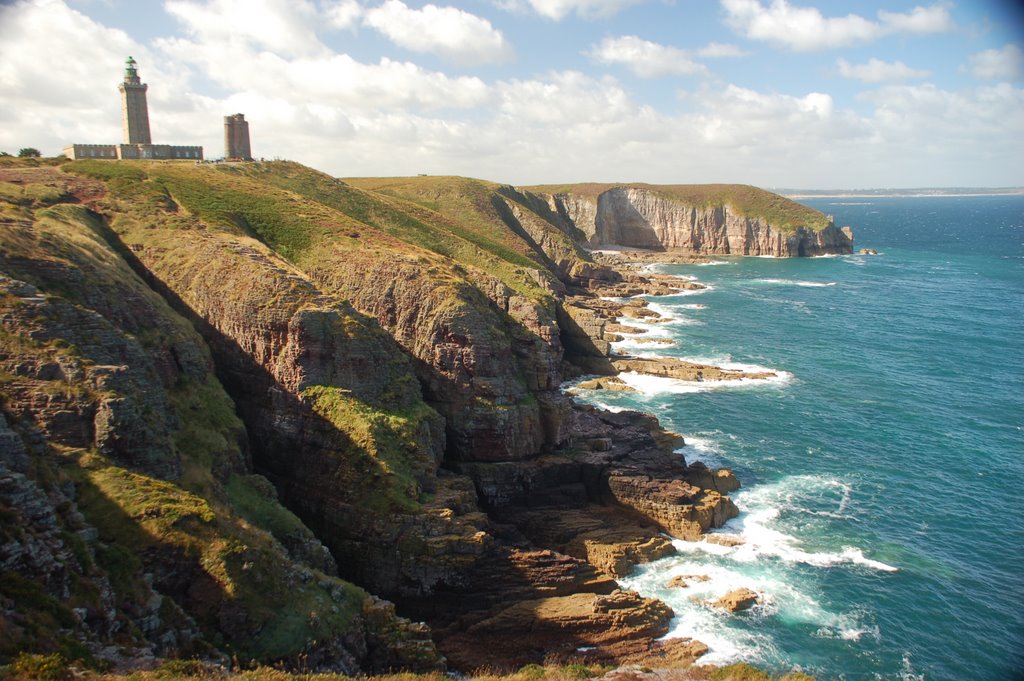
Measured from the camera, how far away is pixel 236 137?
287 ft

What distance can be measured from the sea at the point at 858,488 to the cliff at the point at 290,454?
3.83m

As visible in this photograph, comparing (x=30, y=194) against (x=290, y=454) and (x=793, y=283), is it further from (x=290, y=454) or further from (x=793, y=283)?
(x=793, y=283)

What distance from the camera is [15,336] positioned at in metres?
28.4

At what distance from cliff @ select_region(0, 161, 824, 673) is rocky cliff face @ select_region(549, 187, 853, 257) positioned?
5040 inches

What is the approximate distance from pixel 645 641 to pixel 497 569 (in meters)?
7.47

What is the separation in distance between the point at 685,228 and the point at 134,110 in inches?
5571

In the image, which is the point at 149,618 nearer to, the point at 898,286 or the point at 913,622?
the point at 913,622

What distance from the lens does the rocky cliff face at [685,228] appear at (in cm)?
18100

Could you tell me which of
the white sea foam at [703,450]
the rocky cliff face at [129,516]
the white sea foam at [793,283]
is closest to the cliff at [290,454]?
the rocky cliff face at [129,516]

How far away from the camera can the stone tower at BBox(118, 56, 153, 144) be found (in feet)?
251

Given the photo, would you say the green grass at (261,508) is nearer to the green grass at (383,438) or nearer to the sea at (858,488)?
the green grass at (383,438)

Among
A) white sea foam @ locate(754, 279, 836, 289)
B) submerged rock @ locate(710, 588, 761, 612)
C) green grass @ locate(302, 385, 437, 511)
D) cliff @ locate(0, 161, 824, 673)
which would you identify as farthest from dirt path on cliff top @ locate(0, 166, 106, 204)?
white sea foam @ locate(754, 279, 836, 289)

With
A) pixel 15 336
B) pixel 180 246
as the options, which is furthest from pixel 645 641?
pixel 180 246

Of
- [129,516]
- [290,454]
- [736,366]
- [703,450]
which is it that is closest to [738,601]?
[703,450]
